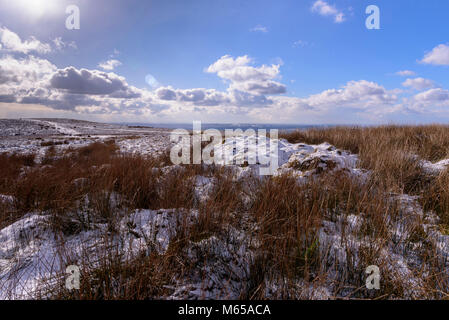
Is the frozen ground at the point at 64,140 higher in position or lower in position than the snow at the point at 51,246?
higher

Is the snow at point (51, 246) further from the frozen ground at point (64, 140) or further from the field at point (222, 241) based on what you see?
the frozen ground at point (64, 140)

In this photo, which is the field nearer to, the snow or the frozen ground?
the snow

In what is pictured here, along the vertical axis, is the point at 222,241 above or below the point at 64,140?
below

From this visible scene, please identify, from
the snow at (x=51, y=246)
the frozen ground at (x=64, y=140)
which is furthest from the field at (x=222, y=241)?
the frozen ground at (x=64, y=140)

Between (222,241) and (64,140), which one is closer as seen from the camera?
(222,241)

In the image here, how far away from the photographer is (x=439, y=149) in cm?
510

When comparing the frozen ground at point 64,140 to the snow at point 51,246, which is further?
the frozen ground at point 64,140

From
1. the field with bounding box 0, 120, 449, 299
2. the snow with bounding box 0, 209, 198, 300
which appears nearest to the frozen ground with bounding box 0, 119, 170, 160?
the field with bounding box 0, 120, 449, 299

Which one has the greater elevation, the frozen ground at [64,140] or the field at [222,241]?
the frozen ground at [64,140]

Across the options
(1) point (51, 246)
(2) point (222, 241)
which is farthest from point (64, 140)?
(2) point (222, 241)

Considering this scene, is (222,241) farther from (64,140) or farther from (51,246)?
(64,140)

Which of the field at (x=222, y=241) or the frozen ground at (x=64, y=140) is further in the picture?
the frozen ground at (x=64, y=140)
